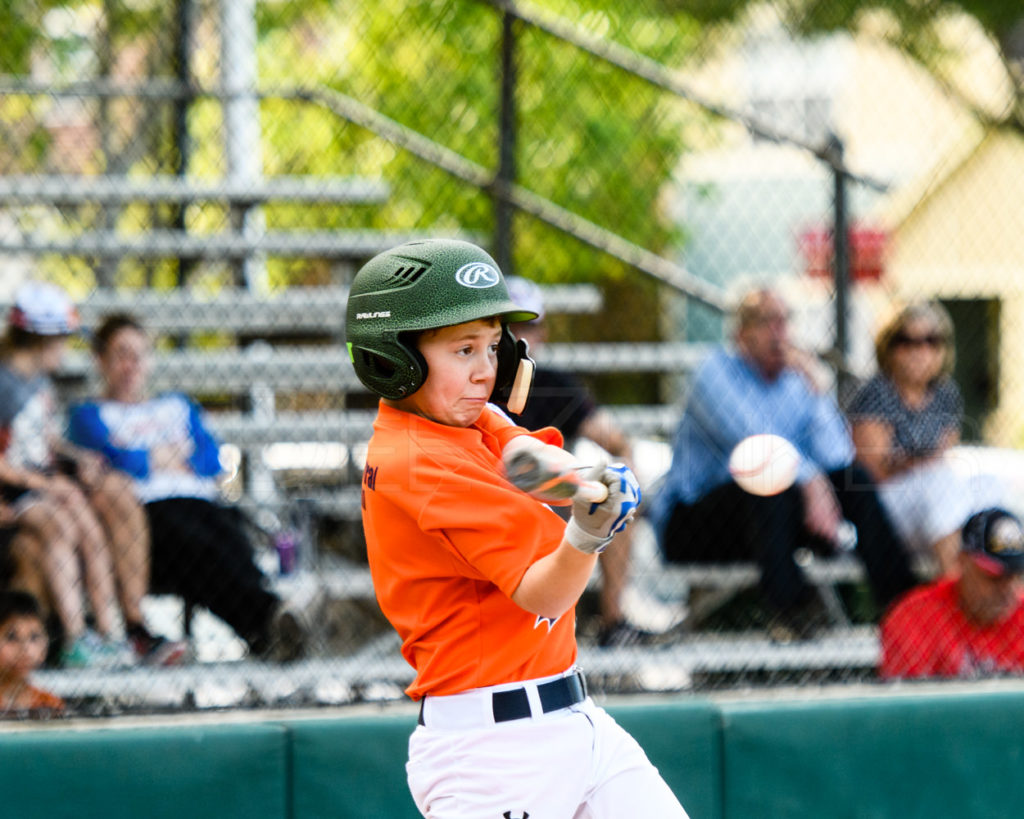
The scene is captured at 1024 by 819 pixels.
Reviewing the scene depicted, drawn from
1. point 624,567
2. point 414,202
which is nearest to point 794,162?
point 414,202

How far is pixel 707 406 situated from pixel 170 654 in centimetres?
183

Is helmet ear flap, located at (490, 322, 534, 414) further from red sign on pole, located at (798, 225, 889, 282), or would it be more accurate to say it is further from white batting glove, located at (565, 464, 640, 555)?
red sign on pole, located at (798, 225, 889, 282)

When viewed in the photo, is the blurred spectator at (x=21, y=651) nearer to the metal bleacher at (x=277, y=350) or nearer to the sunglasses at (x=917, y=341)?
the metal bleacher at (x=277, y=350)

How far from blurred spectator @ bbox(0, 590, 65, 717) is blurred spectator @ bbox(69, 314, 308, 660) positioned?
0.47 metres

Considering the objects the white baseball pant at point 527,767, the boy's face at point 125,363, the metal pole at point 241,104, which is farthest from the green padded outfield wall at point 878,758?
the metal pole at point 241,104

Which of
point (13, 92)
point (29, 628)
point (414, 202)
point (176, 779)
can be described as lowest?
point (176, 779)

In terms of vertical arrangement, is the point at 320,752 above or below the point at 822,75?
below

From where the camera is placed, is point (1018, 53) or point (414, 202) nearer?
point (1018, 53)

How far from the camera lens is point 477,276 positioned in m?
1.96

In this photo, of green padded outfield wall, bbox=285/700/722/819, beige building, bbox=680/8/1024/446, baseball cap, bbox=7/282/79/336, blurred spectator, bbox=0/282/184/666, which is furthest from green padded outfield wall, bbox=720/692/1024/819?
baseball cap, bbox=7/282/79/336

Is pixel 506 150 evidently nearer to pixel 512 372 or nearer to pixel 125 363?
pixel 125 363

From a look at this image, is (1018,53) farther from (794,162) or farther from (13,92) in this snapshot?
(13,92)

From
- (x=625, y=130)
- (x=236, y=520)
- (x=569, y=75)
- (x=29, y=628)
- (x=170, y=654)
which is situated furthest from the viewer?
(x=625, y=130)

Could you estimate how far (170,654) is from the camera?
12.5 feet
